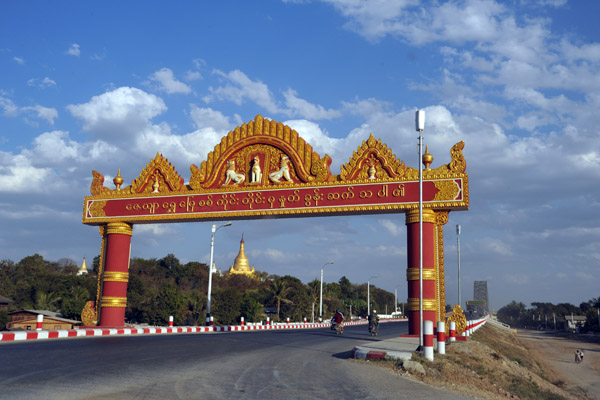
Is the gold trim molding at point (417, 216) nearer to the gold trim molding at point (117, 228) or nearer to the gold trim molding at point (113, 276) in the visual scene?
the gold trim molding at point (113, 276)

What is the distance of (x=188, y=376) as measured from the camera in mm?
10438

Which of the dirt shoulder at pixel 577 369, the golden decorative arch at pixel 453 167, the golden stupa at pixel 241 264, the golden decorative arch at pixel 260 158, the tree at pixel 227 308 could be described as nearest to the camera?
the golden decorative arch at pixel 453 167

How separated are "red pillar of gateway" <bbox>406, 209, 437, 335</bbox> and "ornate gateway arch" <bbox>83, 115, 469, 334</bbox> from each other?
0.14ft

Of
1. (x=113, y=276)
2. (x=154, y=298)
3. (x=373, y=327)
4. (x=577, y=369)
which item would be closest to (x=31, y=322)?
(x=154, y=298)

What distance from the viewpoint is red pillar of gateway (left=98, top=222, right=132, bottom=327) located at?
26.6m

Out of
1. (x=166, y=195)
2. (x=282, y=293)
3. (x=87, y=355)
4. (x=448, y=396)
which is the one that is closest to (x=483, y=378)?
(x=448, y=396)

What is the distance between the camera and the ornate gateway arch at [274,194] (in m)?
22.1

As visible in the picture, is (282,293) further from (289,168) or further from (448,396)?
(448,396)

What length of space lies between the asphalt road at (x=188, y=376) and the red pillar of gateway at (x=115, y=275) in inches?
456

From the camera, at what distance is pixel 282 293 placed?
76625 millimetres

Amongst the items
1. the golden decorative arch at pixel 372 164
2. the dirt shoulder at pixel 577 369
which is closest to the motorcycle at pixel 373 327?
the golden decorative arch at pixel 372 164

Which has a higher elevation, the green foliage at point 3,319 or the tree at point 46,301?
the tree at point 46,301

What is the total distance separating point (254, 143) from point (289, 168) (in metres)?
2.35

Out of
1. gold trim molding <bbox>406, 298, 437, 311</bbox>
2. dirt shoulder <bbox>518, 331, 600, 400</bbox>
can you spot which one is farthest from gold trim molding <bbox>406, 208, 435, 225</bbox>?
dirt shoulder <bbox>518, 331, 600, 400</bbox>
